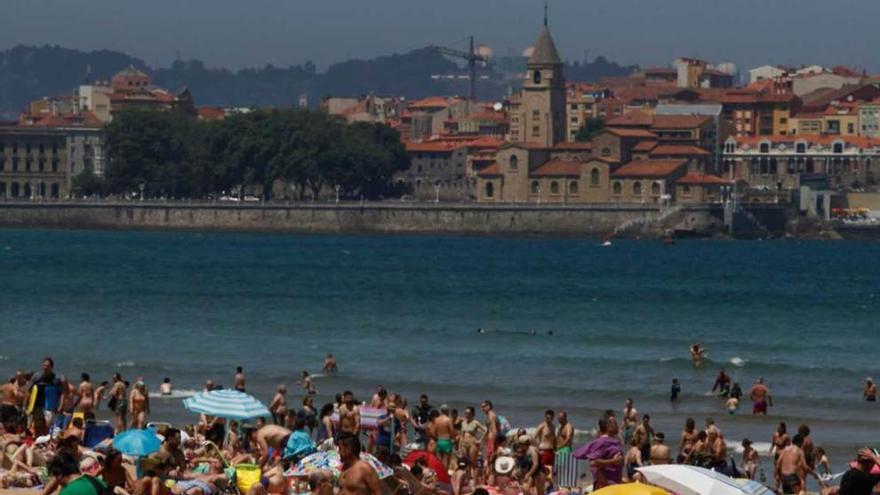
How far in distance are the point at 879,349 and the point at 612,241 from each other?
76.6 m

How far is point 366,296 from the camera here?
219 ft

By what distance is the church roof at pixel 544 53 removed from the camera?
14650 cm

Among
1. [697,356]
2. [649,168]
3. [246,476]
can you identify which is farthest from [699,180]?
[246,476]

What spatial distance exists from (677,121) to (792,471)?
122736mm

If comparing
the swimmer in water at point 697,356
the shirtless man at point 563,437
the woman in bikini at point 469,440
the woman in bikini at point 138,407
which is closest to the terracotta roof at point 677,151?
the swimmer in water at point 697,356

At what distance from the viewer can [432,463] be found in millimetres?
21562

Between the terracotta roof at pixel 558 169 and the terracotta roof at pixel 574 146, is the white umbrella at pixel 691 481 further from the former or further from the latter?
the terracotta roof at pixel 574 146

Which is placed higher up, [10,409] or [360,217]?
[10,409]

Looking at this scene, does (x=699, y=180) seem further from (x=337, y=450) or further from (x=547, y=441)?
(x=337, y=450)

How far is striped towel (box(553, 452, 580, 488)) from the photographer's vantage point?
2319 cm

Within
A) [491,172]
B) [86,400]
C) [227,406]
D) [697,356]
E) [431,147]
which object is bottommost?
[697,356]

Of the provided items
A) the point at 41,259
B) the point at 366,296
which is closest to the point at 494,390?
the point at 366,296

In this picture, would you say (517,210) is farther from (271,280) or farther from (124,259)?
(271,280)

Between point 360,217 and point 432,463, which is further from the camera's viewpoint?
point 360,217
